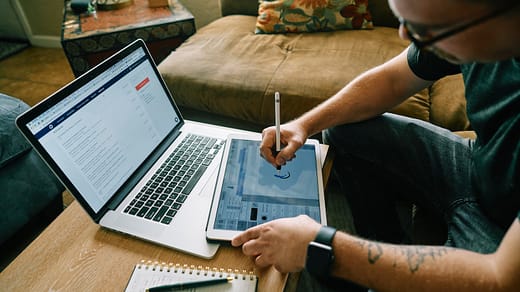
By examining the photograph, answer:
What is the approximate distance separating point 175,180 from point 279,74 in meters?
0.78

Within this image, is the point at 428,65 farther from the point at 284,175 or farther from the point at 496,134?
the point at 284,175

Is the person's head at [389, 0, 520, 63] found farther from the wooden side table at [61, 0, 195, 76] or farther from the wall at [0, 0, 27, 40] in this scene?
the wall at [0, 0, 27, 40]

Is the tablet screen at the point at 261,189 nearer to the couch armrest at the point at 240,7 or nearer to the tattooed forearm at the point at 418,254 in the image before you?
the tattooed forearm at the point at 418,254

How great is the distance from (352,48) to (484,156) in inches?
38.2

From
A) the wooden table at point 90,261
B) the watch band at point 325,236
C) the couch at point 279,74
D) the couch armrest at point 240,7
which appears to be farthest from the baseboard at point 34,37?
the watch band at point 325,236

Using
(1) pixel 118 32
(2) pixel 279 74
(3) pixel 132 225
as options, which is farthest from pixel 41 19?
(3) pixel 132 225

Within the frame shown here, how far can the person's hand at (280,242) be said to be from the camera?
0.62 meters

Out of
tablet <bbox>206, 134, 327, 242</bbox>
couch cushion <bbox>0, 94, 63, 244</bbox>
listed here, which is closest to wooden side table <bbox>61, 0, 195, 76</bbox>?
couch cushion <bbox>0, 94, 63, 244</bbox>

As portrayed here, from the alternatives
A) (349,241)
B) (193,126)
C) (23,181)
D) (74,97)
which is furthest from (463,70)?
(23,181)

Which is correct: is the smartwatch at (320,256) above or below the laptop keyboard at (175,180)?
above

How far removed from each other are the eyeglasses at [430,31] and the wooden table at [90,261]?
0.47 m

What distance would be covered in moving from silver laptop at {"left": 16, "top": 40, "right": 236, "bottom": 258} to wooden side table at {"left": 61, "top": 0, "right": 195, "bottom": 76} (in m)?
1.08

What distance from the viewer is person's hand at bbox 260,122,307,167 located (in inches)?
32.1

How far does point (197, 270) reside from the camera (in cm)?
64
